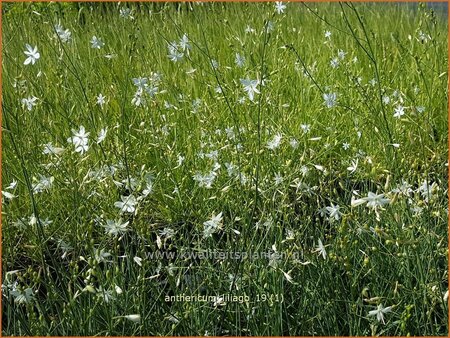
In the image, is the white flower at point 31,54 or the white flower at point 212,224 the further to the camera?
the white flower at point 31,54

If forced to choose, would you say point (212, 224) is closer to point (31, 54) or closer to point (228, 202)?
point (228, 202)

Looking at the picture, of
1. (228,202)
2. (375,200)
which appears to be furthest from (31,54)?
(375,200)

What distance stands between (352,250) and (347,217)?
1.12 feet

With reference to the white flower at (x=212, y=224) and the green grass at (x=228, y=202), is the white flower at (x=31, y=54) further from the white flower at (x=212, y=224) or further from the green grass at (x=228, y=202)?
the white flower at (x=212, y=224)

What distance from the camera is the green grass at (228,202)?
1.77m

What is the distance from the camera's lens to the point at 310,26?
14.4ft

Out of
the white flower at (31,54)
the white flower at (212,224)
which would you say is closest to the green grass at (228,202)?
the white flower at (212,224)

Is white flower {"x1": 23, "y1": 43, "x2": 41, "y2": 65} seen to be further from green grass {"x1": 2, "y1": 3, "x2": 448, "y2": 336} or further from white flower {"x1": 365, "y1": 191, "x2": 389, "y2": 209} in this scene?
white flower {"x1": 365, "y1": 191, "x2": 389, "y2": 209}

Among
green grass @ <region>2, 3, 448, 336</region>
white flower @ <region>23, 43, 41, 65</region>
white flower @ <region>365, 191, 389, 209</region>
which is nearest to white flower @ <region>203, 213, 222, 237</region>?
green grass @ <region>2, 3, 448, 336</region>

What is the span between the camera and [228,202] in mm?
2264

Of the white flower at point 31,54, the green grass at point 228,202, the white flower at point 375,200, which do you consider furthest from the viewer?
the white flower at point 31,54

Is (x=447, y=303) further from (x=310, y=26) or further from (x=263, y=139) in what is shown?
(x=310, y=26)

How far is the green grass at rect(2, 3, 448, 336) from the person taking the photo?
1771 mm

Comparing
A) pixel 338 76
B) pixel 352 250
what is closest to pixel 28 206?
pixel 352 250
